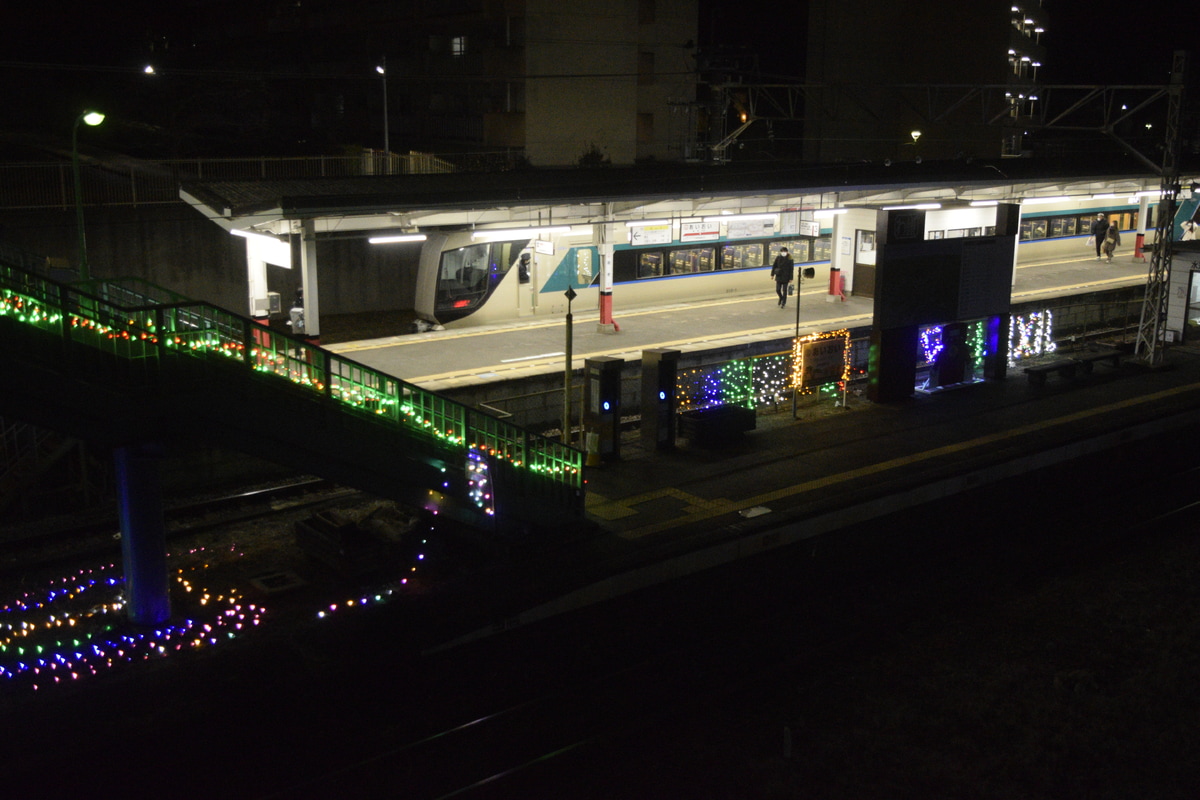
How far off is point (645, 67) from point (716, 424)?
31.5m

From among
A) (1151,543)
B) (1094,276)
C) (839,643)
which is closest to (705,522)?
(839,643)

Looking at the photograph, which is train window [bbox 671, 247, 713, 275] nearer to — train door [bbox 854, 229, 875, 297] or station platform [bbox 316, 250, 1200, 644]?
station platform [bbox 316, 250, 1200, 644]

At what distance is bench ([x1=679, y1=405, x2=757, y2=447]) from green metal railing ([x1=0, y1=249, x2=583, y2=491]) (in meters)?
3.68

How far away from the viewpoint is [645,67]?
43.5m

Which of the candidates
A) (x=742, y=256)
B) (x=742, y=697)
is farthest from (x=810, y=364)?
(x=742, y=256)

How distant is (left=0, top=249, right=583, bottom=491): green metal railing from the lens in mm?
8867

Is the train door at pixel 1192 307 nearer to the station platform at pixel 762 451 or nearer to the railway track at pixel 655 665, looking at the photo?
the station platform at pixel 762 451

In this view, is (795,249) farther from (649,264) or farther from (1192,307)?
(1192,307)

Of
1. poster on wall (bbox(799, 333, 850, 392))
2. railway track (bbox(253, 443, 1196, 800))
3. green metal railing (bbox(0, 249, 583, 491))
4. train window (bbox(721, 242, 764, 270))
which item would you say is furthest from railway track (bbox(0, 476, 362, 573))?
train window (bbox(721, 242, 764, 270))

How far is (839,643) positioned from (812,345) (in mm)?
8442

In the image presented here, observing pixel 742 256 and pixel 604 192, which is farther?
pixel 742 256

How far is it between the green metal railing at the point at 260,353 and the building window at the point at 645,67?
34.0 metres

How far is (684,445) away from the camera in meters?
15.4

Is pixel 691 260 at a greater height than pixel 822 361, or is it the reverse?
pixel 691 260
